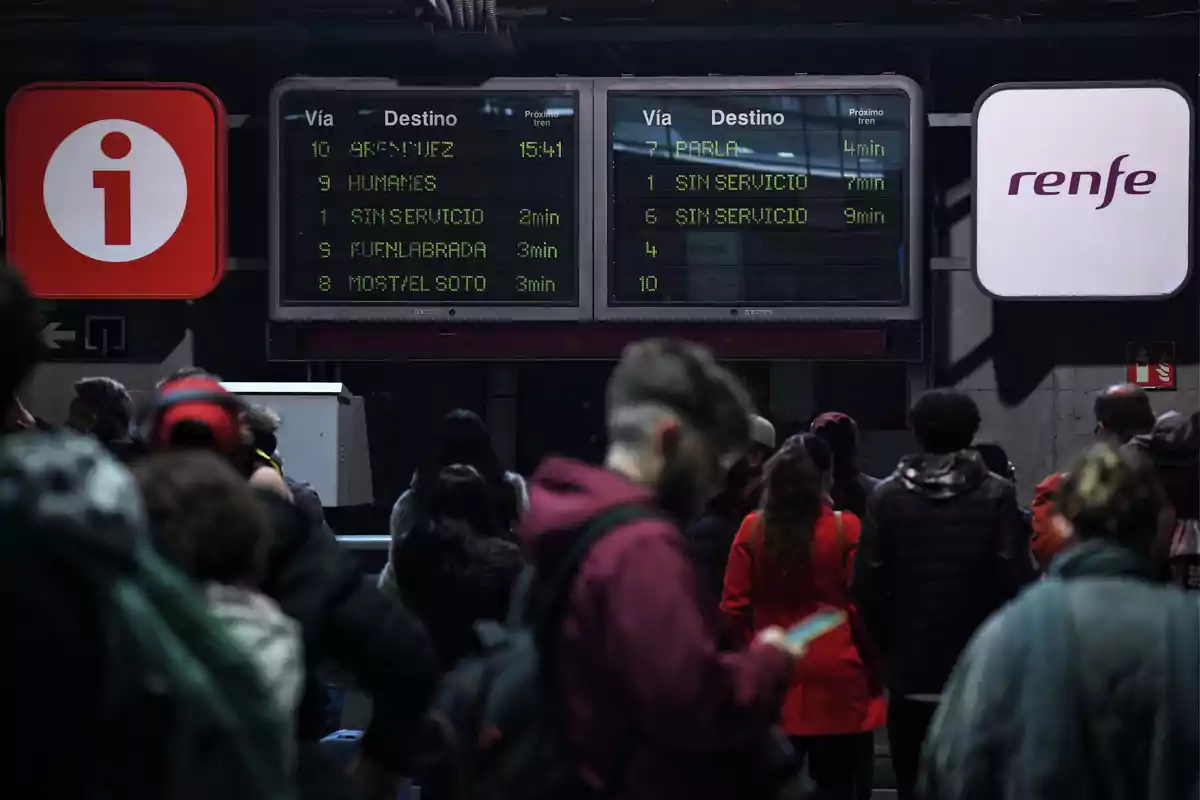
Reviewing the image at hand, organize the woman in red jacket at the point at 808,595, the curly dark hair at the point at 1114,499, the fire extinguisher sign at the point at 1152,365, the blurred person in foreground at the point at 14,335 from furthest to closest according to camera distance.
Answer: the fire extinguisher sign at the point at 1152,365 → the woman in red jacket at the point at 808,595 → the curly dark hair at the point at 1114,499 → the blurred person in foreground at the point at 14,335

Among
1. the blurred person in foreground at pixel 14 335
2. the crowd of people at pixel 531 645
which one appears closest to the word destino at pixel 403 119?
the crowd of people at pixel 531 645

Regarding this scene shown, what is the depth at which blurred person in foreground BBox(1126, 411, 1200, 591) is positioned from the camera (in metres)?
5.59

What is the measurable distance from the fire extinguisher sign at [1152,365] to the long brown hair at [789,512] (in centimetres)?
534

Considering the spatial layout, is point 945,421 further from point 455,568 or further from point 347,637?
point 347,637

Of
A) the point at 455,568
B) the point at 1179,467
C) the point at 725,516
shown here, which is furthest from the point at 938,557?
the point at 455,568

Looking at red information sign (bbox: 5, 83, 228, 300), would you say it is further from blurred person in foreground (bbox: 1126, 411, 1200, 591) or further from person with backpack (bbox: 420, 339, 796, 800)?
person with backpack (bbox: 420, 339, 796, 800)

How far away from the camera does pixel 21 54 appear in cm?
1014

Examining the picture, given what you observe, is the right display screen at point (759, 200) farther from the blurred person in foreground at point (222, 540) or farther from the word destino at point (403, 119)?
the blurred person in foreground at point (222, 540)

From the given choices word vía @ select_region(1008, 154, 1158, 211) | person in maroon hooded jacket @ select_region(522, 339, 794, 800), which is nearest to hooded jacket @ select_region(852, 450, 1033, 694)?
person in maroon hooded jacket @ select_region(522, 339, 794, 800)

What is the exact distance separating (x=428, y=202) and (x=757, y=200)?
1823mm

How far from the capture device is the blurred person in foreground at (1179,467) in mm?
5594

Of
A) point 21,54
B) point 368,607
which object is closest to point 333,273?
point 21,54

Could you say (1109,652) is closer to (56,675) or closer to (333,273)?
(56,675)

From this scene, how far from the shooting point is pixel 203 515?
257 centimetres
